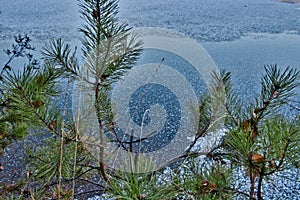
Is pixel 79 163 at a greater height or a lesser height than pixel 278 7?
lesser

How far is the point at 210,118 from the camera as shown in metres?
0.49

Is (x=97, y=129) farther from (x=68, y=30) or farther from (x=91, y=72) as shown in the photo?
(x=68, y=30)

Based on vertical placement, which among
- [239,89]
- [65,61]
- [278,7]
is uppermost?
[278,7]

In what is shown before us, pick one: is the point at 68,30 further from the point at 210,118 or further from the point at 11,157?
the point at 210,118

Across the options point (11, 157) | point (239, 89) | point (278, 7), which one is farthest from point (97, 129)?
point (278, 7)

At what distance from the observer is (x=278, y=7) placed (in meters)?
2.46

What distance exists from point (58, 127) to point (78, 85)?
6cm

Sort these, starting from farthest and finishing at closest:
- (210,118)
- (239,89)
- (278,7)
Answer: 1. (278,7)
2. (239,89)
3. (210,118)

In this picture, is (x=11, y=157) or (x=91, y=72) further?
(x=11, y=157)

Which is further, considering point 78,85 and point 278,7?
point 278,7

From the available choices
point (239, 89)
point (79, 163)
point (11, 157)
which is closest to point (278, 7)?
point (239, 89)

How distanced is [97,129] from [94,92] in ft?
0.17

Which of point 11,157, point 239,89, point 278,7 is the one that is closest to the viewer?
point 11,157

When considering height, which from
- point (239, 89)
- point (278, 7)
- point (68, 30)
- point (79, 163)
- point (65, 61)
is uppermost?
point (278, 7)
